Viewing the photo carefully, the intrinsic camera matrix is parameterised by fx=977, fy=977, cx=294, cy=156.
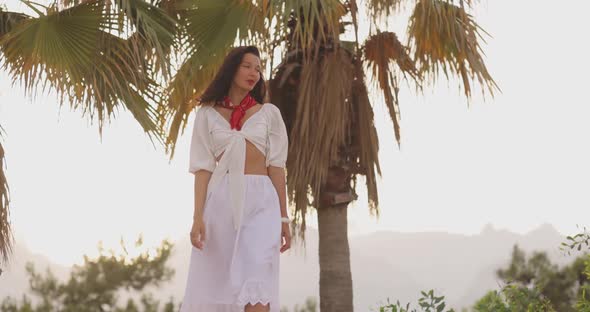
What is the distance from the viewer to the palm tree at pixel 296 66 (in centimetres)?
810

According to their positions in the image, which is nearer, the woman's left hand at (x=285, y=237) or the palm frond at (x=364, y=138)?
the woman's left hand at (x=285, y=237)

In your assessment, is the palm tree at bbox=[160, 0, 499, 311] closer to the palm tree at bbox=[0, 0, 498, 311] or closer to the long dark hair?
the palm tree at bbox=[0, 0, 498, 311]

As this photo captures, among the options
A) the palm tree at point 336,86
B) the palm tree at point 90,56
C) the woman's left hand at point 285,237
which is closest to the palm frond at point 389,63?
the palm tree at point 336,86

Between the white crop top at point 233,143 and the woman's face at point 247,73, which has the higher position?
the woman's face at point 247,73

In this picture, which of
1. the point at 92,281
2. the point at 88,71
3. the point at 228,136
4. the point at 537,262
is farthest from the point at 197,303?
the point at 92,281

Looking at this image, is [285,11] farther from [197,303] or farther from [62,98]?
[197,303]

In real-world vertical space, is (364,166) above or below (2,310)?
above

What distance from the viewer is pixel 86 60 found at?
26.4ft

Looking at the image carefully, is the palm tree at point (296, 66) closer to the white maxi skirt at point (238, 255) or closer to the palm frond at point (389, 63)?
the palm frond at point (389, 63)

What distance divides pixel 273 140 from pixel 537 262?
9823mm

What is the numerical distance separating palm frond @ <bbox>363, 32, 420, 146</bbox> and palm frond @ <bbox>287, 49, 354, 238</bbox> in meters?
0.38

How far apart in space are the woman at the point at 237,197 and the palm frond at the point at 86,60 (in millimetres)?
2954

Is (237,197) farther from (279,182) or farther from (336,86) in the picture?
(336,86)

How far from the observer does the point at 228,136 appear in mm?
4984
